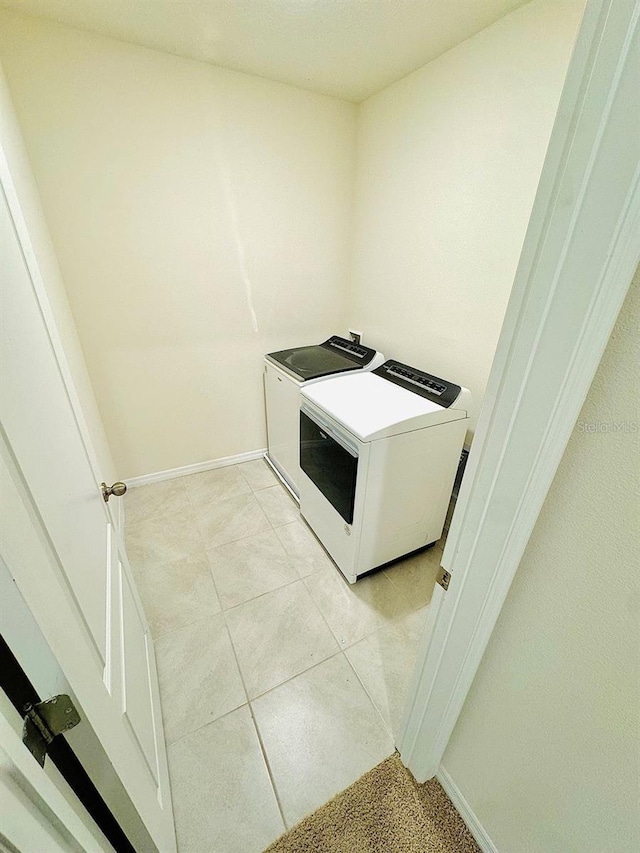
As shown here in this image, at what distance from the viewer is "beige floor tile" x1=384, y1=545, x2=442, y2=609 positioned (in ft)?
5.54

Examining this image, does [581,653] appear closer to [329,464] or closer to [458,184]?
[329,464]

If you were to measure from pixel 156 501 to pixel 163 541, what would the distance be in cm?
41

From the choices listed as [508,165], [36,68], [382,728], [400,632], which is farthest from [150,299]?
[382,728]

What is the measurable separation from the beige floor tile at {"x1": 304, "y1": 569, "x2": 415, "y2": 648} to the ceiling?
2.45 m

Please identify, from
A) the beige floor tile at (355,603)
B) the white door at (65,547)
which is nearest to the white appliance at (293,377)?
the beige floor tile at (355,603)

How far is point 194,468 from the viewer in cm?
260

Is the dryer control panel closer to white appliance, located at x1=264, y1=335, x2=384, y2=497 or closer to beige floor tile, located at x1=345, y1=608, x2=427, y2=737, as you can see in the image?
white appliance, located at x1=264, y1=335, x2=384, y2=497

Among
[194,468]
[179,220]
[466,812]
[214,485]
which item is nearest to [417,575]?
[466,812]

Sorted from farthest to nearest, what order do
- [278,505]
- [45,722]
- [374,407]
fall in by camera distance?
1. [278,505]
2. [374,407]
3. [45,722]

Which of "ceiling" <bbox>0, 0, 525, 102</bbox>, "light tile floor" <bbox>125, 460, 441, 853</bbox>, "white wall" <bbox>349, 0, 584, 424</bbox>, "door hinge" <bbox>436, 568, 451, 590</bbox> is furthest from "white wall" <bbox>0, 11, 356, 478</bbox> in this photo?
"door hinge" <bbox>436, 568, 451, 590</bbox>

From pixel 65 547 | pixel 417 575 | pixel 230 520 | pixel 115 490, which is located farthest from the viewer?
pixel 230 520

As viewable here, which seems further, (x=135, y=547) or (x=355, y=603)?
(x=135, y=547)

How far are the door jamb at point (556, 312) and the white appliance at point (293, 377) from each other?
1.35 meters

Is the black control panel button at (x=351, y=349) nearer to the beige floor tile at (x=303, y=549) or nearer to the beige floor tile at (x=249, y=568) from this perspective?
the beige floor tile at (x=303, y=549)
